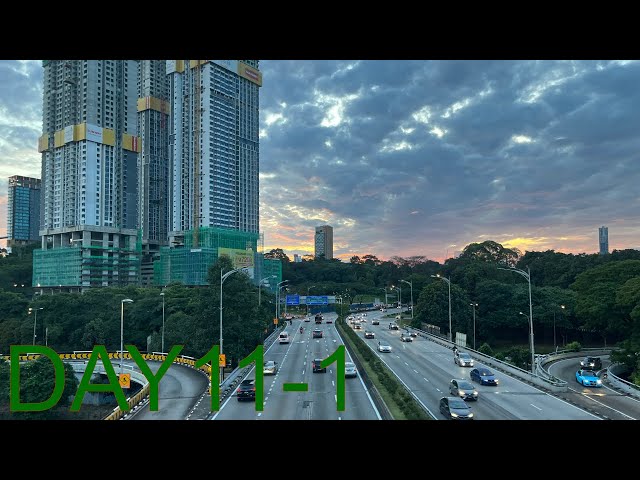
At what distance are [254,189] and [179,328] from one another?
289ft

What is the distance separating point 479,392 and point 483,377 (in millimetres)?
2158

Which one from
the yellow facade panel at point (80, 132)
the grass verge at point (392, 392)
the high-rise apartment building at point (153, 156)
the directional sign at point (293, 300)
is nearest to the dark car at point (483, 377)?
the grass verge at point (392, 392)

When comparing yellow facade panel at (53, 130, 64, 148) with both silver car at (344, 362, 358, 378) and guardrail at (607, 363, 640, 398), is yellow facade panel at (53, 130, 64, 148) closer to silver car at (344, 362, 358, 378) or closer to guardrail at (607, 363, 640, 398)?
silver car at (344, 362, 358, 378)

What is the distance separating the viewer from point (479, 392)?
28656mm

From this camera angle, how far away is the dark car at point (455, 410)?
21547 mm

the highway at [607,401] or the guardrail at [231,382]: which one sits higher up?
the guardrail at [231,382]

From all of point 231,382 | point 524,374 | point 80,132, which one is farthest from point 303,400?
point 80,132

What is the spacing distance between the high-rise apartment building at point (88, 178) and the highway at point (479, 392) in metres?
90.4

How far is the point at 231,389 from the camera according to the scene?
29109 mm

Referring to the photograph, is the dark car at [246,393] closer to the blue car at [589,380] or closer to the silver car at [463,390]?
the silver car at [463,390]

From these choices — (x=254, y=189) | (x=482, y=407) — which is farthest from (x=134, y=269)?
(x=482, y=407)

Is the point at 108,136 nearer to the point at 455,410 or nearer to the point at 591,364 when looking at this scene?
the point at 591,364
